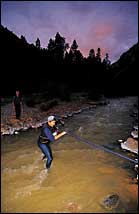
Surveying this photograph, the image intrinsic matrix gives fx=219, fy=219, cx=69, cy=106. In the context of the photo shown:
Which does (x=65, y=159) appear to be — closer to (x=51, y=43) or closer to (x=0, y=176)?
(x=0, y=176)

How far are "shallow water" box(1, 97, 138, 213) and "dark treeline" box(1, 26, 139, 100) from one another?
60.3ft

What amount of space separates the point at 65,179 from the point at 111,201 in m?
2.03

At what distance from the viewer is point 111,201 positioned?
6.50 metres

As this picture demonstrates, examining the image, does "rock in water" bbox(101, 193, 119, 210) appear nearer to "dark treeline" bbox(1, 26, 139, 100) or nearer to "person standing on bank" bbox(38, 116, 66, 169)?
"person standing on bank" bbox(38, 116, 66, 169)

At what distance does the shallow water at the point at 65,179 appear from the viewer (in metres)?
6.43

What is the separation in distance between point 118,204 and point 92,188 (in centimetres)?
119

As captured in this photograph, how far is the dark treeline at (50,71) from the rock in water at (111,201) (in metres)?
23.1

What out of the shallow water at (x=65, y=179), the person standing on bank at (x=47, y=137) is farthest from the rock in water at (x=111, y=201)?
the person standing on bank at (x=47, y=137)

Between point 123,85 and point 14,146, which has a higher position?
point 123,85

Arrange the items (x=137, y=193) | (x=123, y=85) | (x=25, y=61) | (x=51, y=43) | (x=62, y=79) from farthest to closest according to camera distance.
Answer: (x=123, y=85) < (x=51, y=43) < (x=62, y=79) < (x=25, y=61) < (x=137, y=193)

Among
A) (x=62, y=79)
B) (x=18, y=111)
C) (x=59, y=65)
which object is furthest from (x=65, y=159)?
(x=59, y=65)

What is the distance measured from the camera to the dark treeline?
3228cm

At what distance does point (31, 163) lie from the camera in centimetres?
935

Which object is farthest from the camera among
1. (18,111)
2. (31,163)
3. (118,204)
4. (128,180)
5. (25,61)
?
(25,61)
